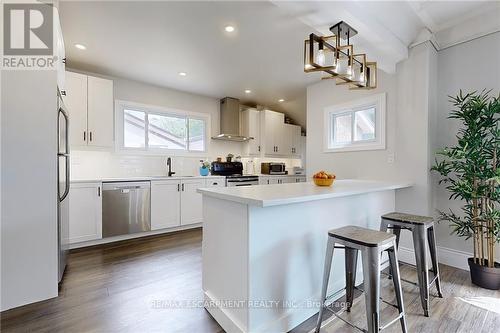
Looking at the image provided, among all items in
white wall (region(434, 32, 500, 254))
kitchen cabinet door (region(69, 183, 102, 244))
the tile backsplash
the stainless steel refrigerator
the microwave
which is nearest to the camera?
the stainless steel refrigerator

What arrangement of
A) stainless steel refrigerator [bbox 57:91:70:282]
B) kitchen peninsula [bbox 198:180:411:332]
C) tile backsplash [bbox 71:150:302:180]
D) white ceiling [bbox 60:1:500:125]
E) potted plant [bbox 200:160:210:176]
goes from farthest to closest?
potted plant [bbox 200:160:210:176] < tile backsplash [bbox 71:150:302:180] < white ceiling [bbox 60:1:500:125] < stainless steel refrigerator [bbox 57:91:70:282] < kitchen peninsula [bbox 198:180:411:332]

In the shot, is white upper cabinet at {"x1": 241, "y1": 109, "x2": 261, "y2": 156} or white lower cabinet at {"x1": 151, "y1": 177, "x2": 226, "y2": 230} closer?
white lower cabinet at {"x1": 151, "y1": 177, "x2": 226, "y2": 230}

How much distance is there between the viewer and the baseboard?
8.38 ft

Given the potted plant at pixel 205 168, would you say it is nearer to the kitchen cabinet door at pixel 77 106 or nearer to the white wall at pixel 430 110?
the kitchen cabinet door at pixel 77 106

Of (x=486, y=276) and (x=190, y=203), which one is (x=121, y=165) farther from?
(x=486, y=276)

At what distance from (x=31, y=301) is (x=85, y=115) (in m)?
2.46

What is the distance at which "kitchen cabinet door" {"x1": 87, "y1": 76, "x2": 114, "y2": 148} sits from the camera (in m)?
3.44

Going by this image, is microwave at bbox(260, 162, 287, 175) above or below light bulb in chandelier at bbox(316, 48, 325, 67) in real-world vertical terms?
below

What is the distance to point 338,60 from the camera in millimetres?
1739

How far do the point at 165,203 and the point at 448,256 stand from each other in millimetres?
3845

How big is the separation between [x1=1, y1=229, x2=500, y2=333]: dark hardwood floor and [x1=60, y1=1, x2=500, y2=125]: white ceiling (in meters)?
2.41

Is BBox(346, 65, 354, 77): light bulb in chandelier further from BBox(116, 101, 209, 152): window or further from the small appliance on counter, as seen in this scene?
the small appliance on counter

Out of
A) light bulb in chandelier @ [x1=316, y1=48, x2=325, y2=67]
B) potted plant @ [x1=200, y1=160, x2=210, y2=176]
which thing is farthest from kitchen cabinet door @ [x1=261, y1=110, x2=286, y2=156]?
light bulb in chandelier @ [x1=316, y1=48, x2=325, y2=67]

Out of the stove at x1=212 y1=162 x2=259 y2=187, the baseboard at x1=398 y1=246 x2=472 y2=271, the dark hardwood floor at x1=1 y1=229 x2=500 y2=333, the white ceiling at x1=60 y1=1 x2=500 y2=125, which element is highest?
the white ceiling at x1=60 y1=1 x2=500 y2=125
